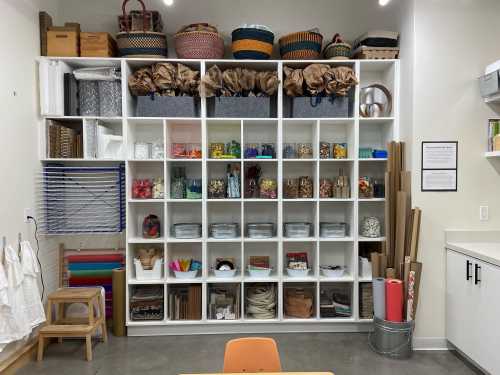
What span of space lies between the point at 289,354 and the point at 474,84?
2.84m

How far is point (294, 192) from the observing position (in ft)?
11.9

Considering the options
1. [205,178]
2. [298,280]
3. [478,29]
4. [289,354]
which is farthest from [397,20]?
[289,354]

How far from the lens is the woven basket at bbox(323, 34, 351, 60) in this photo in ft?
11.6

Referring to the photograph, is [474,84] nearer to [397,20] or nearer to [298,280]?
[397,20]

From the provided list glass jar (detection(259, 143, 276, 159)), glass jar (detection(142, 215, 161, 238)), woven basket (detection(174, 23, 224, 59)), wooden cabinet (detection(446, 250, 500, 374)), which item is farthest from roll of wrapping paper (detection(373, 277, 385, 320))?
woven basket (detection(174, 23, 224, 59))

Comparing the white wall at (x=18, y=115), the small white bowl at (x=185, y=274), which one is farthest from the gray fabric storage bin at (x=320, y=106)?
the white wall at (x=18, y=115)

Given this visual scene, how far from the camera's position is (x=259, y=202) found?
3830 mm

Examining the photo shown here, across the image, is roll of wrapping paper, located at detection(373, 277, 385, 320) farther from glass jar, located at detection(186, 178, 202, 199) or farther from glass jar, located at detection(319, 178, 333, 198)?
glass jar, located at detection(186, 178, 202, 199)

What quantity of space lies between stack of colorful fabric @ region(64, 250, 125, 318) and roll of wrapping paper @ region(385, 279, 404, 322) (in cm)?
259

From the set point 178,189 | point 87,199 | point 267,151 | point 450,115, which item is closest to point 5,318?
point 87,199

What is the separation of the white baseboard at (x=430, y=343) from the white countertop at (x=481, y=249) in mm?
828

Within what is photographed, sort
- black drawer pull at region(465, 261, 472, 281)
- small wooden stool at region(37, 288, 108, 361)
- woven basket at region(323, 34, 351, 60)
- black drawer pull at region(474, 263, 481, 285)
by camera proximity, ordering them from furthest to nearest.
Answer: woven basket at region(323, 34, 351, 60) → small wooden stool at region(37, 288, 108, 361) → black drawer pull at region(465, 261, 472, 281) → black drawer pull at region(474, 263, 481, 285)

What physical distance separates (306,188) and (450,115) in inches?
56.0

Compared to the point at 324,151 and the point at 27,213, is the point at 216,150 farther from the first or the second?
the point at 27,213
